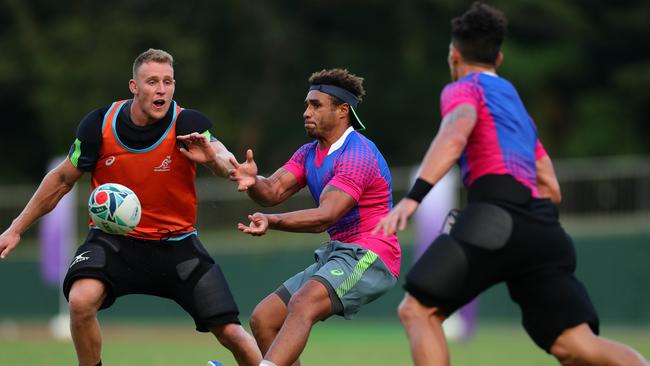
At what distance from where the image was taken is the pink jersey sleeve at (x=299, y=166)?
918 centimetres

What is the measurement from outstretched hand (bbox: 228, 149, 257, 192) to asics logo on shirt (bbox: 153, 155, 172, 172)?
0.55 m

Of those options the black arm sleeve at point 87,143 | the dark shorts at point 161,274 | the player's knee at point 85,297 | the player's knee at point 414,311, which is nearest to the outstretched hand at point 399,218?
the player's knee at point 414,311

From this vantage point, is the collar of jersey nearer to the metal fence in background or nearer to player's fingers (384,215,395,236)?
player's fingers (384,215,395,236)

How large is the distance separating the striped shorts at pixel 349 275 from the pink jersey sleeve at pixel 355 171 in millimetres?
405

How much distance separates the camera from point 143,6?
37469 millimetres

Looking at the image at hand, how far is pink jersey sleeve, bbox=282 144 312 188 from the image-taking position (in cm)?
918

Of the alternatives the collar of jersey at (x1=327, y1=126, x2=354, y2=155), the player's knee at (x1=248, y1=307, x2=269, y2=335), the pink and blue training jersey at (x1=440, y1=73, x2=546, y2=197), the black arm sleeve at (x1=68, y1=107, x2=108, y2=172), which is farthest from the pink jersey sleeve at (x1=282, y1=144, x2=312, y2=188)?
the pink and blue training jersey at (x1=440, y1=73, x2=546, y2=197)

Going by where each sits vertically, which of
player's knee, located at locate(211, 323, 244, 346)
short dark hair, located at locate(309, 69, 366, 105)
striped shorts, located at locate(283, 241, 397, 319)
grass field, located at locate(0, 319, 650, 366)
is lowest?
grass field, located at locate(0, 319, 650, 366)

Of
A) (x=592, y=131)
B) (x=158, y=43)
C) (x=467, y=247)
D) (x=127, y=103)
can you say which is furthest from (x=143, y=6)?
(x=467, y=247)

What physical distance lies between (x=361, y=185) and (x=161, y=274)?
150cm

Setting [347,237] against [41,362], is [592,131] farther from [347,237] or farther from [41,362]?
[347,237]

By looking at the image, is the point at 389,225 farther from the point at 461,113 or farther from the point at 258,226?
the point at 258,226

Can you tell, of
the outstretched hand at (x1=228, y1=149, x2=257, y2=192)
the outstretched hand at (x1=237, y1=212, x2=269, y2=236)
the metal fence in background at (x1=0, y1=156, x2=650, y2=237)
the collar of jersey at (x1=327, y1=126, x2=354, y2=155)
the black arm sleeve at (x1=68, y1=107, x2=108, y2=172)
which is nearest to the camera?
the outstretched hand at (x1=237, y1=212, x2=269, y2=236)

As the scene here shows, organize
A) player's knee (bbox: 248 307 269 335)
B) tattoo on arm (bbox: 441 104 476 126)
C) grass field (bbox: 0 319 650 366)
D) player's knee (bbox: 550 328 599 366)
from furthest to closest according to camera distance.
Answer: grass field (bbox: 0 319 650 366), player's knee (bbox: 248 307 269 335), tattoo on arm (bbox: 441 104 476 126), player's knee (bbox: 550 328 599 366)
